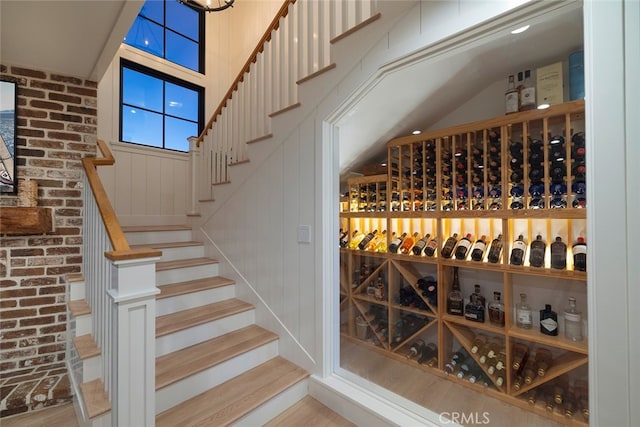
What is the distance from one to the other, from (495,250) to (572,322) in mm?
533

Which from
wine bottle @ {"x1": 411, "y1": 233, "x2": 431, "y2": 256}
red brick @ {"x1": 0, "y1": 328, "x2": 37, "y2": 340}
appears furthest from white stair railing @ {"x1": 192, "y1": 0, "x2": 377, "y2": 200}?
red brick @ {"x1": 0, "y1": 328, "x2": 37, "y2": 340}

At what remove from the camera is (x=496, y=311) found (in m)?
1.86

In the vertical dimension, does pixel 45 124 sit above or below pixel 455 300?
above

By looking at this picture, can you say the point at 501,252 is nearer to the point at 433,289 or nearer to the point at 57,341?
the point at 433,289

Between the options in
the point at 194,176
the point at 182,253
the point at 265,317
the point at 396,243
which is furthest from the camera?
the point at 194,176

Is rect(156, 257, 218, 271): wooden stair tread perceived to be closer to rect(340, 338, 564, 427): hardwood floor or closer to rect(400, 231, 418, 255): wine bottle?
rect(340, 338, 564, 427): hardwood floor

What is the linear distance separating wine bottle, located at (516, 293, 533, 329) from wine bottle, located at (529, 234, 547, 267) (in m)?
0.27

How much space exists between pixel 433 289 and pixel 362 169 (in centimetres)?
112

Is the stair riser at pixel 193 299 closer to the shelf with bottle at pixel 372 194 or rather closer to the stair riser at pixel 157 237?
the stair riser at pixel 157 237

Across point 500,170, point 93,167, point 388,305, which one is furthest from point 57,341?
point 500,170

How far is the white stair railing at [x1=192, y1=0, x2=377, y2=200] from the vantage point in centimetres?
173

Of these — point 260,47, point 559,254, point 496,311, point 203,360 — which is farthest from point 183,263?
point 559,254

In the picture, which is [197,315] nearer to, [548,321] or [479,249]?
[479,249]

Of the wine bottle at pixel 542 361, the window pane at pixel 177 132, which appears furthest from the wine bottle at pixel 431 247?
the window pane at pixel 177 132
